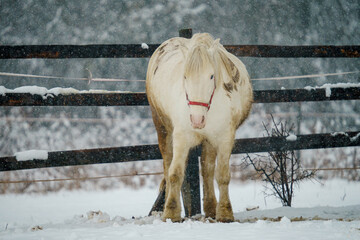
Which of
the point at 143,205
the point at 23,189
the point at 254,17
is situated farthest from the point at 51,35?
the point at 143,205

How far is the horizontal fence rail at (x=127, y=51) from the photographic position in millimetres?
4234

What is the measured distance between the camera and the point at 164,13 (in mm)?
24297

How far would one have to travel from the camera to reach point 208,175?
164 inches

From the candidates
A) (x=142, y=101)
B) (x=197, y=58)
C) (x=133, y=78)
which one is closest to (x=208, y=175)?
(x=142, y=101)

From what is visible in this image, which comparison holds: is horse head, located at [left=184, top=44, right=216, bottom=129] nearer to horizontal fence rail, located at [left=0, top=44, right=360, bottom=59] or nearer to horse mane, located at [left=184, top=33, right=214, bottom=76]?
horse mane, located at [left=184, top=33, right=214, bottom=76]

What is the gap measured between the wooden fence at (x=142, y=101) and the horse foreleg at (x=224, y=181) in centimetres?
90

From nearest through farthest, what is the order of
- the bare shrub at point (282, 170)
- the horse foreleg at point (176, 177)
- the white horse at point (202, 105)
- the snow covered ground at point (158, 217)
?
the snow covered ground at point (158, 217) → the white horse at point (202, 105) → the horse foreleg at point (176, 177) → the bare shrub at point (282, 170)

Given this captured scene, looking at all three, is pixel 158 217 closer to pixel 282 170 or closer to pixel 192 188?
pixel 192 188

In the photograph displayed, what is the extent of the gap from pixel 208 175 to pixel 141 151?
762mm

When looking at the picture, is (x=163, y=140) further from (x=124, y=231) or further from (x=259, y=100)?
(x=124, y=231)

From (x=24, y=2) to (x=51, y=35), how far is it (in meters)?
3.87

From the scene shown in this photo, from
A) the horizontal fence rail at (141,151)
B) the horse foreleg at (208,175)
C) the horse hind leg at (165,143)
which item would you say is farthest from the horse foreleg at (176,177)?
the horizontal fence rail at (141,151)

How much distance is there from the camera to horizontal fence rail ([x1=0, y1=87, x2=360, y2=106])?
4.16 m

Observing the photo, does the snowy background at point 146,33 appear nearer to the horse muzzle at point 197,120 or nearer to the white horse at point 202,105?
the white horse at point 202,105
